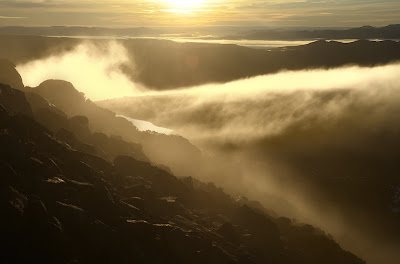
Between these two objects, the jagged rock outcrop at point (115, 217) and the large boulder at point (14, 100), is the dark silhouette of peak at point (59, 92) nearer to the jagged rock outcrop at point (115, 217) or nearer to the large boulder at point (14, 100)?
the large boulder at point (14, 100)

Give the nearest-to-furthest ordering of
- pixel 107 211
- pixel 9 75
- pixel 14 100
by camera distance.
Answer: pixel 107 211 < pixel 14 100 < pixel 9 75

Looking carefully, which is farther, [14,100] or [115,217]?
[14,100]

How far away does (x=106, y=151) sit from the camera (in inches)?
2672

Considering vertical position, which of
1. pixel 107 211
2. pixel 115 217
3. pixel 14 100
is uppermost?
pixel 14 100

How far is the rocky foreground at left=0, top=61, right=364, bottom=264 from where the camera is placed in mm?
38812

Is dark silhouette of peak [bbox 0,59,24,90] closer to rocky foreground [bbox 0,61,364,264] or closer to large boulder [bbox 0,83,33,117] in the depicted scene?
rocky foreground [bbox 0,61,364,264]

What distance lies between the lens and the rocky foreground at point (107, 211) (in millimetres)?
38812

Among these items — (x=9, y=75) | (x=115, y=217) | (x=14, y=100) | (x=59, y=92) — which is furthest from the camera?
(x=59, y=92)

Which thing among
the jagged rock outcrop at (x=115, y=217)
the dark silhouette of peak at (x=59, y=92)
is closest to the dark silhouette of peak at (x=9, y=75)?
the dark silhouette of peak at (x=59, y=92)

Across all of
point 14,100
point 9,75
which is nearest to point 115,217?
point 14,100

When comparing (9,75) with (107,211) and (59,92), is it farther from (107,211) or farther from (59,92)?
(107,211)

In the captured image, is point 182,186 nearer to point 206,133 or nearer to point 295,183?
point 295,183

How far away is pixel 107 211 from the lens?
46000mm

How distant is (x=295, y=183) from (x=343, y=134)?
6739cm
